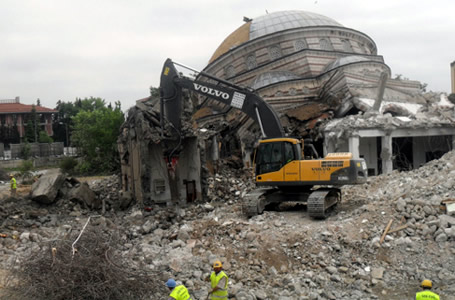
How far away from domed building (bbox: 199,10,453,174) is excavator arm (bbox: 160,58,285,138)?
8.15 meters

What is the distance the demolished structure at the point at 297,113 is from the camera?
45.4 feet

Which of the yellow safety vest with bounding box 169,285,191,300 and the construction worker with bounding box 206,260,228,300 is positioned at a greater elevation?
the yellow safety vest with bounding box 169,285,191,300

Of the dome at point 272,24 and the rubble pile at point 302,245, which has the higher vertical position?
the dome at point 272,24

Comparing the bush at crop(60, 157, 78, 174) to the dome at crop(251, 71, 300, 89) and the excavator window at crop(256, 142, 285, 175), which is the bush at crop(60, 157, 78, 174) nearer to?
the dome at crop(251, 71, 300, 89)

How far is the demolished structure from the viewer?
13.9 meters

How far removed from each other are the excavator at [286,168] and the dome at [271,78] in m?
15.1

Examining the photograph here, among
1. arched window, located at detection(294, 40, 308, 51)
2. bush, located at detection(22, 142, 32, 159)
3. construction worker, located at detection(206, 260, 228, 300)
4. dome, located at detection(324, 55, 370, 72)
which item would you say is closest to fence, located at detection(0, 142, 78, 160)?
bush, located at detection(22, 142, 32, 159)

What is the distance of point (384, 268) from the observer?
748 cm

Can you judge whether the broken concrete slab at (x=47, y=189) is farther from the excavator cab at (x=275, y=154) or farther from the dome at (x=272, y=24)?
the dome at (x=272, y=24)

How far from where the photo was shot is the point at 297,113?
72.1ft

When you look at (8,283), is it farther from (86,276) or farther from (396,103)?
(396,103)

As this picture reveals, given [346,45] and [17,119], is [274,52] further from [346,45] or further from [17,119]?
[17,119]

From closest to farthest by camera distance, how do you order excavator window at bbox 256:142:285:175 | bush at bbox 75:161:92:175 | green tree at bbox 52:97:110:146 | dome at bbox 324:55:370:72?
excavator window at bbox 256:142:285:175, dome at bbox 324:55:370:72, bush at bbox 75:161:92:175, green tree at bbox 52:97:110:146

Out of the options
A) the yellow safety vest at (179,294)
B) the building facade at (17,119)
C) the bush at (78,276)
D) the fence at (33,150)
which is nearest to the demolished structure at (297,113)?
the bush at (78,276)
